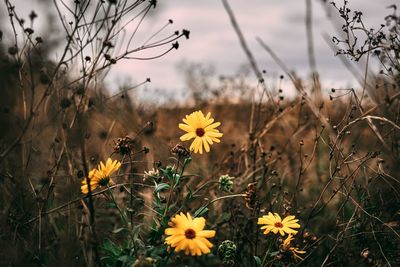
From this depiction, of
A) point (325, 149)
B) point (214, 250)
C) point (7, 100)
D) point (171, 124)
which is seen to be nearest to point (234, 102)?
point (171, 124)

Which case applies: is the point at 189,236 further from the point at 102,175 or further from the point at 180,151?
the point at 102,175

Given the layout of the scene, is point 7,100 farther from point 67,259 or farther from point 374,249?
point 374,249

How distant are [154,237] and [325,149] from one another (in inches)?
174

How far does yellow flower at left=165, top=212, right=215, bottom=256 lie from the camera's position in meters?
1.83

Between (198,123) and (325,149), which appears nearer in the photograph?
(198,123)

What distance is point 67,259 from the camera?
2066 millimetres

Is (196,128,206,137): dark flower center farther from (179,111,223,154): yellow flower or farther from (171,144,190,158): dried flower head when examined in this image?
(171,144,190,158): dried flower head

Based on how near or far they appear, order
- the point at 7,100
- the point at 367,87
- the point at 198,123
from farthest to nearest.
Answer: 1. the point at 7,100
2. the point at 367,87
3. the point at 198,123

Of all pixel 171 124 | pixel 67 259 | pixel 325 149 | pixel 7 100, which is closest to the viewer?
pixel 67 259

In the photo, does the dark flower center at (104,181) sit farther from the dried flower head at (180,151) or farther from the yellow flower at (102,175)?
the dried flower head at (180,151)

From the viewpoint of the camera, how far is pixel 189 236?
1.89m

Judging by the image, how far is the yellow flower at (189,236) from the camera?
1829mm

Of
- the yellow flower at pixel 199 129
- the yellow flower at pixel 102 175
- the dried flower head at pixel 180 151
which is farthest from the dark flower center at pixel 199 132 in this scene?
the yellow flower at pixel 102 175

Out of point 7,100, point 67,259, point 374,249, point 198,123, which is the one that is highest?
point 7,100
